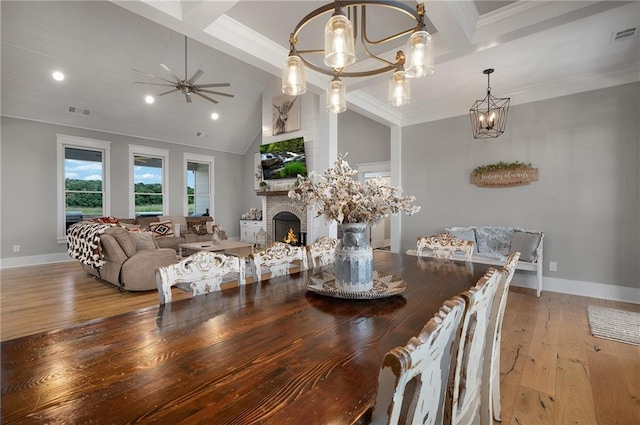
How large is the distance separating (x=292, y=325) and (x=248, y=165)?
845 centimetres

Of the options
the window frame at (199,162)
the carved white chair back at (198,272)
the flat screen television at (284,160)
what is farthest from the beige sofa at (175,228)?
the carved white chair back at (198,272)

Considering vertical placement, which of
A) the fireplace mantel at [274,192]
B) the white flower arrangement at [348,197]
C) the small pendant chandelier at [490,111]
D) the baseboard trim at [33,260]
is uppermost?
the small pendant chandelier at [490,111]

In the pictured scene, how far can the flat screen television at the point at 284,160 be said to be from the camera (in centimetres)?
556

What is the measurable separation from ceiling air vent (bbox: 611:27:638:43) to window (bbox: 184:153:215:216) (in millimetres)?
8227

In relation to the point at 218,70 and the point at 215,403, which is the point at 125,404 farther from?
the point at 218,70

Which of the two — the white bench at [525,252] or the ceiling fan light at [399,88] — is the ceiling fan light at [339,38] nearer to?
the ceiling fan light at [399,88]

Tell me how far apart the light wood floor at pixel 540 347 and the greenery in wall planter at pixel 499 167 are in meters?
1.74

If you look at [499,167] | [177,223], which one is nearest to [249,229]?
[177,223]

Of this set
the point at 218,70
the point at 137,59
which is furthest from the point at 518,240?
the point at 137,59

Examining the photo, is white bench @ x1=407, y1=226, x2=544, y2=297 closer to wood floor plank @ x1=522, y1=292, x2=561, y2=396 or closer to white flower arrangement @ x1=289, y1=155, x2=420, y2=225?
wood floor plank @ x1=522, y1=292, x2=561, y2=396

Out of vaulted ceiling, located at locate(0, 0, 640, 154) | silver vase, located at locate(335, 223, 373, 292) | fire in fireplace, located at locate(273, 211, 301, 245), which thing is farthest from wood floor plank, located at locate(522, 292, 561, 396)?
fire in fireplace, located at locate(273, 211, 301, 245)

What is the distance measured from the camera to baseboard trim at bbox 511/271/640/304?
351 cm

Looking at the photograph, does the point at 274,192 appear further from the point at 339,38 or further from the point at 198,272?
the point at 339,38

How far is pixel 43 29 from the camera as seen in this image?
4547 millimetres
